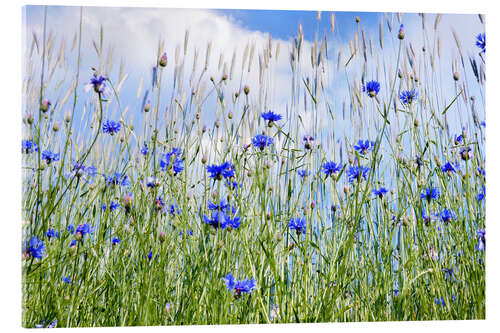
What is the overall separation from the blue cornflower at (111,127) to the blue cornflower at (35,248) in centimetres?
55

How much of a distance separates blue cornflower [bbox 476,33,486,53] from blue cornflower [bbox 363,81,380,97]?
1.94 ft

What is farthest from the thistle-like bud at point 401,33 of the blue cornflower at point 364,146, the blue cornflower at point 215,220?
the blue cornflower at point 215,220

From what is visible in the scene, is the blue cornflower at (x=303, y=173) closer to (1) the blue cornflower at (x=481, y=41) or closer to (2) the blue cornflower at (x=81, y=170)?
(2) the blue cornflower at (x=81, y=170)

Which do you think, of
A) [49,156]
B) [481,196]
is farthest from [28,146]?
[481,196]

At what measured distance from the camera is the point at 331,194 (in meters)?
2.87

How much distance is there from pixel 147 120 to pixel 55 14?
0.61 meters

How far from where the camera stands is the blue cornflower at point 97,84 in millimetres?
2635

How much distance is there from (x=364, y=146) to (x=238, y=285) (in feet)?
2.96

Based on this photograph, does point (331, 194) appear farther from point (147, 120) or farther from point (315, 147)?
point (147, 120)

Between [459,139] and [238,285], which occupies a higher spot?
[459,139]

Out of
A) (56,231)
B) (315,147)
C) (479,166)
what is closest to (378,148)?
(315,147)

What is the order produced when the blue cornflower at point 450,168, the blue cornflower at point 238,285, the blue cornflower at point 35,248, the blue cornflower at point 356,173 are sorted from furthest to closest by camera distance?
the blue cornflower at point 450,168 < the blue cornflower at point 356,173 < the blue cornflower at point 238,285 < the blue cornflower at point 35,248

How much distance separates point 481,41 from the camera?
10.0 feet

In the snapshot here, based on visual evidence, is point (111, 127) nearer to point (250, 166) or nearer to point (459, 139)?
point (250, 166)
